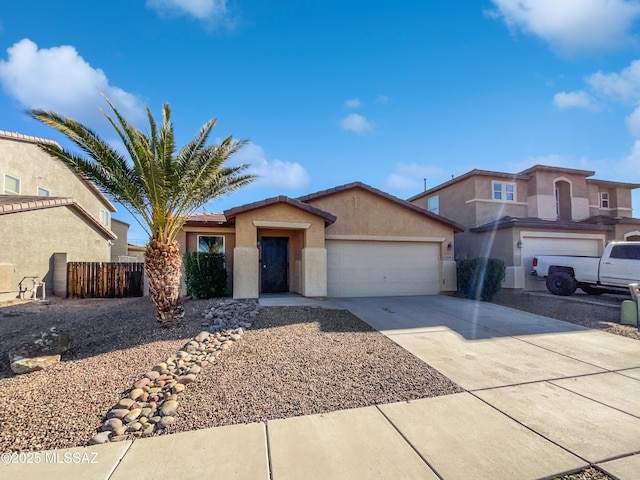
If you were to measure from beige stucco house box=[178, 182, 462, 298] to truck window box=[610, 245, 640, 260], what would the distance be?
5.45 m

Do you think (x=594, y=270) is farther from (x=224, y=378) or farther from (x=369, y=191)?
(x=224, y=378)

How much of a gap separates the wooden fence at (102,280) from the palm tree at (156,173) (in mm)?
8223

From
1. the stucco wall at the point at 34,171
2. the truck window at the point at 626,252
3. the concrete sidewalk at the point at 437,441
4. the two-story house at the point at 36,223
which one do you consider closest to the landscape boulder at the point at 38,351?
the concrete sidewalk at the point at 437,441

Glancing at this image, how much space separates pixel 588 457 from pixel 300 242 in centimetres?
1016

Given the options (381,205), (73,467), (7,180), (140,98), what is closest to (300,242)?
(381,205)

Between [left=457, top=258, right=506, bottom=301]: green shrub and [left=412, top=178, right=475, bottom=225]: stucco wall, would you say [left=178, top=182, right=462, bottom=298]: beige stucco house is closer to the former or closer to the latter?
[left=457, top=258, right=506, bottom=301]: green shrub

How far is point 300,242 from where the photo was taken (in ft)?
40.8

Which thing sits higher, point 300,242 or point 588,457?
point 300,242

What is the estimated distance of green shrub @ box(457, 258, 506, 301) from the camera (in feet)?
40.5

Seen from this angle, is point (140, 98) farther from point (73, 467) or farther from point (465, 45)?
point (465, 45)

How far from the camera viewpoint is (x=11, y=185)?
1514cm

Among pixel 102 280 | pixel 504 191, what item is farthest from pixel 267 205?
pixel 504 191

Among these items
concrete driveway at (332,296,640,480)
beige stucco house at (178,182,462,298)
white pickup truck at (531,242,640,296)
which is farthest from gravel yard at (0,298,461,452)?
white pickup truck at (531,242,640,296)

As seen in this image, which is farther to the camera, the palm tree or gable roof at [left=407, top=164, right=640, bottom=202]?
gable roof at [left=407, top=164, right=640, bottom=202]
